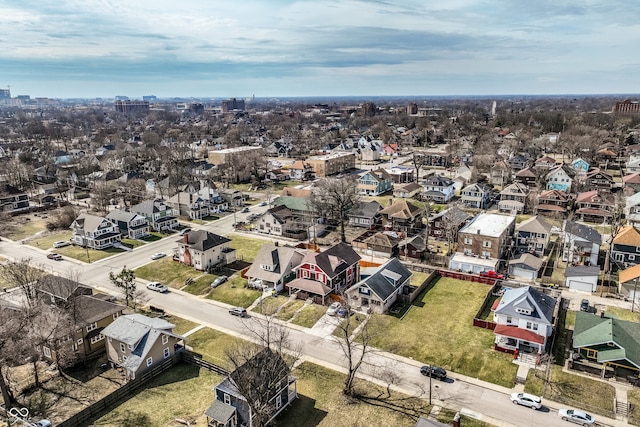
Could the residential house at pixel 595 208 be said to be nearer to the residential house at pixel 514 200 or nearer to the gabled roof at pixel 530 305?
the residential house at pixel 514 200

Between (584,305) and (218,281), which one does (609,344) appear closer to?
(584,305)

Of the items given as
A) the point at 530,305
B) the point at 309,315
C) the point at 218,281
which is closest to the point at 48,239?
the point at 218,281

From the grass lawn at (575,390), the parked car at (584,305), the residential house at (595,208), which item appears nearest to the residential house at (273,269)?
the grass lawn at (575,390)

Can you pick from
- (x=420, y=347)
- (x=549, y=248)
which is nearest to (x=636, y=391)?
(x=420, y=347)

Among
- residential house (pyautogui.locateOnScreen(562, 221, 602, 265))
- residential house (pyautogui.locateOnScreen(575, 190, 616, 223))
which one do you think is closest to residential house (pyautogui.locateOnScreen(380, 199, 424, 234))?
residential house (pyautogui.locateOnScreen(562, 221, 602, 265))

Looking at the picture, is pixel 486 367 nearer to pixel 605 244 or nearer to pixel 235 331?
pixel 235 331

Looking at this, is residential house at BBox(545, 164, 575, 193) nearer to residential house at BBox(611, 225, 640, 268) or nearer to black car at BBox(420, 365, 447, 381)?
residential house at BBox(611, 225, 640, 268)
